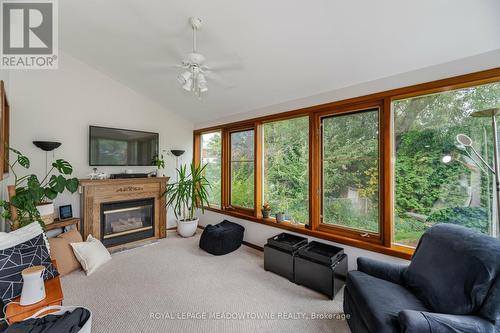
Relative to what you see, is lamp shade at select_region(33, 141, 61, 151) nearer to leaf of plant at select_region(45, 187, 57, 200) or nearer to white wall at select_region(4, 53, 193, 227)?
white wall at select_region(4, 53, 193, 227)

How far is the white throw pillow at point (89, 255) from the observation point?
2758 mm

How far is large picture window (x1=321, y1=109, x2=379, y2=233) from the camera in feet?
8.30

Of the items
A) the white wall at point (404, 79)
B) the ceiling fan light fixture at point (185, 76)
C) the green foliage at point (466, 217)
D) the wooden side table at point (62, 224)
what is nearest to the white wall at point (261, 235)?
the green foliage at point (466, 217)

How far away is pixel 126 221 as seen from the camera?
12.7ft

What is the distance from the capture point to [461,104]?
204 cm

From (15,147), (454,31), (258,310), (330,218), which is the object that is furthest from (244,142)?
(15,147)

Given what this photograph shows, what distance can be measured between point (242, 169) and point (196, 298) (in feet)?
7.61

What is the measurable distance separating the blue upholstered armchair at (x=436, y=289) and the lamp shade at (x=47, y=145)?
13.6 feet

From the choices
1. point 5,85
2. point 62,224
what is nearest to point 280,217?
point 62,224

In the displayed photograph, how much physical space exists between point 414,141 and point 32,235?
381 centimetres

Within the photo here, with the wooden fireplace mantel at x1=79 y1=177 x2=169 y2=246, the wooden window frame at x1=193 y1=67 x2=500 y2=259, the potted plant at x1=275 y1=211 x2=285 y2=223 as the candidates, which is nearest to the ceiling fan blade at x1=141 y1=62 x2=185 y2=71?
the wooden window frame at x1=193 y1=67 x2=500 y2=259

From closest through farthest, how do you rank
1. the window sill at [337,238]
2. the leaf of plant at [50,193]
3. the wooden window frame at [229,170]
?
the window sill at [337,238] < the leaf of plant at [50,193] < the wooden window frame at [229,170]

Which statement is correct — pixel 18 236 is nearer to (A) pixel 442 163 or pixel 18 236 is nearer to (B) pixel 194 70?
(B) pixel 194 70

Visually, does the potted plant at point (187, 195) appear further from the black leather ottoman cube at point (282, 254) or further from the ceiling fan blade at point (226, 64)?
the ceiling fan blade at point (226, 64)
